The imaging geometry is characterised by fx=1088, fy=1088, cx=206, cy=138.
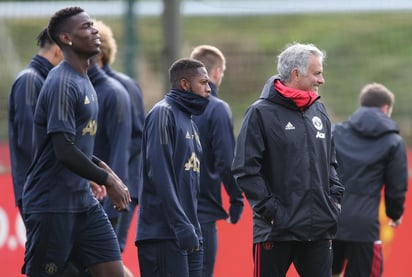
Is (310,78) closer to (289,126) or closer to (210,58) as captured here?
(289,126)

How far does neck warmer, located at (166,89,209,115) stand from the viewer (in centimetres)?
721

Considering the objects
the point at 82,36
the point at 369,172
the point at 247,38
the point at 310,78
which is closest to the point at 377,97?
the point at 369,172

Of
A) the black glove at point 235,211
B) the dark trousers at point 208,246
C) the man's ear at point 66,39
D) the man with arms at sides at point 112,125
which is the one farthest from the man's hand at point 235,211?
the man's ear at point 66,39

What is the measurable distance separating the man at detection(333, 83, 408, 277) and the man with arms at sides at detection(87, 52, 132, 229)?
1.90 metres

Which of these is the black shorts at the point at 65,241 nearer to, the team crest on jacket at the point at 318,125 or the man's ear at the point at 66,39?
the man's ear at the point at 66,39

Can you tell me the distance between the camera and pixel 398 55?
1409 cm

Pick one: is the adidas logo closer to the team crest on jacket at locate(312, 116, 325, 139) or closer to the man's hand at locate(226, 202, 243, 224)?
the team crest on jacket at locate(312, 116, 325, 139)

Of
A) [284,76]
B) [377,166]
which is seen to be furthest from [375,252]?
[284,76]

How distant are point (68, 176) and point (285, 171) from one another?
1.40 meters

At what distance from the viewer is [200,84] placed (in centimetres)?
734

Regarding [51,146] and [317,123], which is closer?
[51,146]

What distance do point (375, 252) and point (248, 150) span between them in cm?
278

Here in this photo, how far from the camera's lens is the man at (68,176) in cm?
668

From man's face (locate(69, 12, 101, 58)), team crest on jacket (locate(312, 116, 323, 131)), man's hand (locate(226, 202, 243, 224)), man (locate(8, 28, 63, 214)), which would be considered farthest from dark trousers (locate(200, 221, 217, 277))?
man's face (locate(69, 12, 101, 58))
